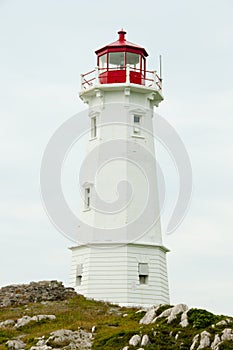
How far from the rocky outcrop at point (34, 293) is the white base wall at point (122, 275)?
1.01m

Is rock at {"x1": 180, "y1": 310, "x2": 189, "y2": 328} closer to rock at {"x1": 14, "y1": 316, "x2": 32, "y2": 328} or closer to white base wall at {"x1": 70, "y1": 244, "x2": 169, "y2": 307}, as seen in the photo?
rock at {"x1": 14, "y1": 316, "x2": 32, "y2": 328}

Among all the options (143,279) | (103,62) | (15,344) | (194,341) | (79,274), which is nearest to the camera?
(194,341)

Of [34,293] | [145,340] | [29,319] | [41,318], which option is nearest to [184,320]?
[145,340]

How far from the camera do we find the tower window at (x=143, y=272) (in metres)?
38.4

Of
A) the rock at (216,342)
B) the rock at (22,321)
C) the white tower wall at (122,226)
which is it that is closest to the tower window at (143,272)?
the white tower wall at (122,226)

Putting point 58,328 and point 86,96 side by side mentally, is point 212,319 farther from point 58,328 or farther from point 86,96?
point 86,96

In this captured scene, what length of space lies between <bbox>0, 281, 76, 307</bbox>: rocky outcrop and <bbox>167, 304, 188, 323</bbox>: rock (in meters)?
9.04

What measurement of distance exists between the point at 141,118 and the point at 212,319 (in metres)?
14.5

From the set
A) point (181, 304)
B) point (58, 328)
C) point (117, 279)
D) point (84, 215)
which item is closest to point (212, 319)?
point (181, 304)

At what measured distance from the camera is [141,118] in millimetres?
40594

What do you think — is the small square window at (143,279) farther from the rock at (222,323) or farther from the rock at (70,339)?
the rock at (222,323)

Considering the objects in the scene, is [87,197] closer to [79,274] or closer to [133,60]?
[79,274]

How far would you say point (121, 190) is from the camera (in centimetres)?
3922

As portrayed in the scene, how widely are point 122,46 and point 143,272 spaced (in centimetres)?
1079
